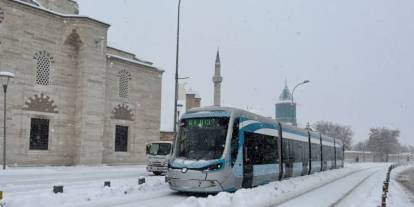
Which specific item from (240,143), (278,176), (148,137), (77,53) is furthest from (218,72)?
(240,143)

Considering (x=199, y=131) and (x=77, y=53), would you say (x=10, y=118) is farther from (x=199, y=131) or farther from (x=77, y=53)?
(x=199, y=131)

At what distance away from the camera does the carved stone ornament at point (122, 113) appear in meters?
40.1

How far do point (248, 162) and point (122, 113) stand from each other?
26099mm

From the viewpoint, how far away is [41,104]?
33500mm

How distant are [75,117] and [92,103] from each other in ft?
5.34

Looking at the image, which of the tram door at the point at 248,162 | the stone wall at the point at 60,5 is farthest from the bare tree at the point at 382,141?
the tram door at the point at 248,162

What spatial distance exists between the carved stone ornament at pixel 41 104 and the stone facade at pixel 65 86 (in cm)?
2

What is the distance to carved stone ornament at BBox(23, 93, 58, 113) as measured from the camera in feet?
107

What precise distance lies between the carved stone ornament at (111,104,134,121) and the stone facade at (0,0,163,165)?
3.3 inches

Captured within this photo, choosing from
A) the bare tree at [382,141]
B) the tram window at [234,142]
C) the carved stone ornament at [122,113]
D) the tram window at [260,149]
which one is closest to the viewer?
the tram window at [234,142]

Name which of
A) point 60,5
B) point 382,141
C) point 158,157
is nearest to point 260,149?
point 158,157

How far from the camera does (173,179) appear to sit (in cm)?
1518

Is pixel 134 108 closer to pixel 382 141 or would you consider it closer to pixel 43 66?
pixel 43 66

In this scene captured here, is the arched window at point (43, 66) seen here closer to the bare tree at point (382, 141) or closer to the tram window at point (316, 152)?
the tram window at point (316, 152)
